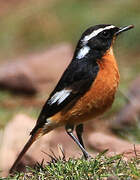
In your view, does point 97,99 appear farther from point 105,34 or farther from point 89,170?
point 89,170

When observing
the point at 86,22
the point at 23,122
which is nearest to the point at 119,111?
the point at 23,122

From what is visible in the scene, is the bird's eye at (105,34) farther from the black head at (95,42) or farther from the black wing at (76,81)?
the black wing at (76,81)

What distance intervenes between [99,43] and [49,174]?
76.4 inches

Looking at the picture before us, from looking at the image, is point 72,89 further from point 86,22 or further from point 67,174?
point 86,22

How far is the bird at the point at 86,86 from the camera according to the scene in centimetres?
718

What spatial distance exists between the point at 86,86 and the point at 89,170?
4.33 feet

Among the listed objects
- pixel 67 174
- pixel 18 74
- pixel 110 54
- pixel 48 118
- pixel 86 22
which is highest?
pixel 86 22

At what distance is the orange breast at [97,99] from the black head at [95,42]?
8.7 inches

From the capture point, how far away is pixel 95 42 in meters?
7.57

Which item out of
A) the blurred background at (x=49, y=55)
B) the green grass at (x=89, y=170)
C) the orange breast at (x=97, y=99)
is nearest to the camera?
the green grass at (x=89, y=170)

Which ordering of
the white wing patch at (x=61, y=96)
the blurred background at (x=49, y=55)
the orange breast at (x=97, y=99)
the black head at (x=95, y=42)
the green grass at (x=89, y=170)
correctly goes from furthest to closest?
the blurred background at (x=49, y=55) < the black head at (x=95, y=42) < the white wing patch at (x=61, y=96) < the orange breast at (x=97, y=99) < the green grass at (x=89, y=170)

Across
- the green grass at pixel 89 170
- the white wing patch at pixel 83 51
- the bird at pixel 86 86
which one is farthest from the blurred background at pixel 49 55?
the green grass at pixel 89 170

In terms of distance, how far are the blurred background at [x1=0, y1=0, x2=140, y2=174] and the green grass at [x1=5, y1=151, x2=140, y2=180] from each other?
2.40 m

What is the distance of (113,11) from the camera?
18.2 m
